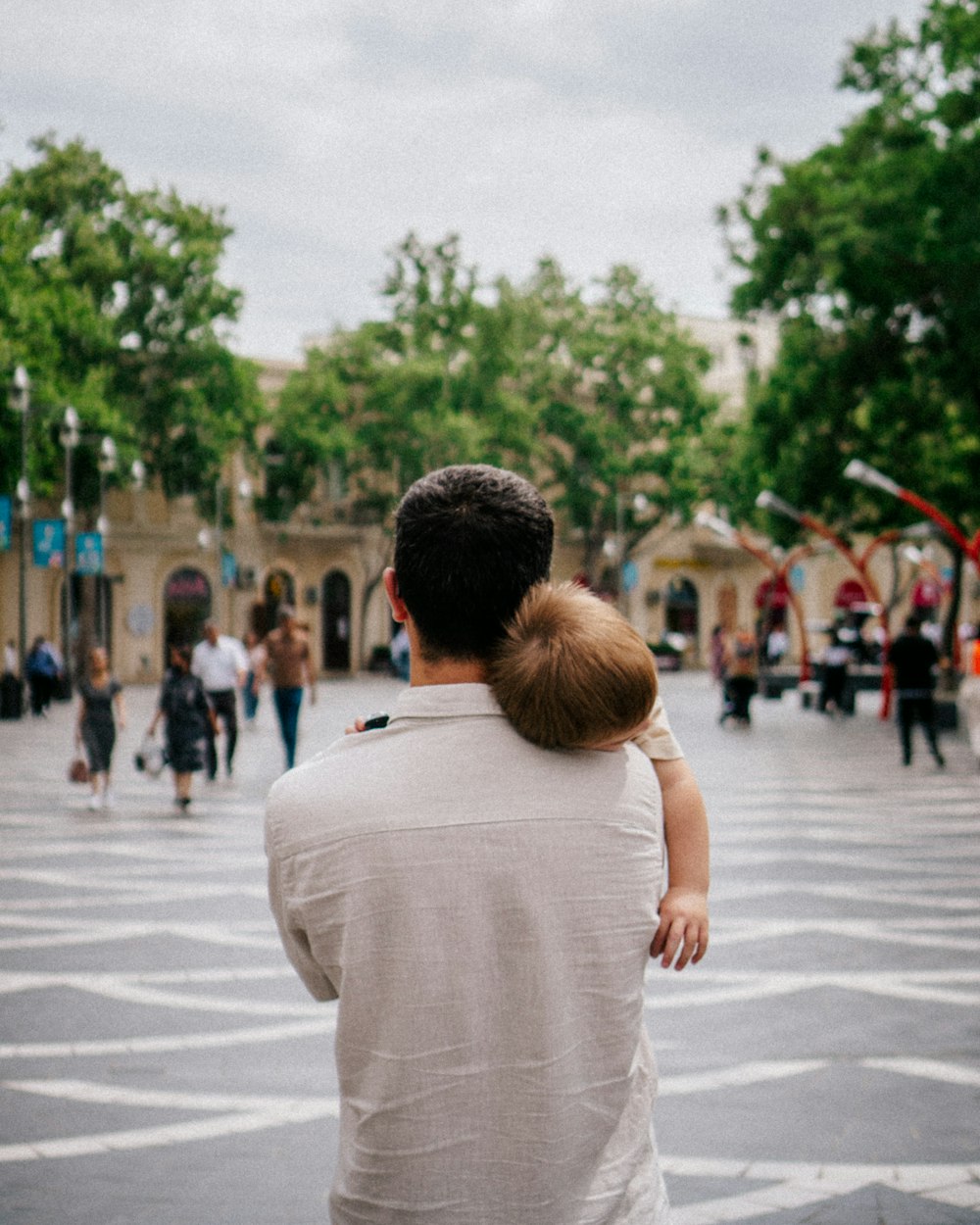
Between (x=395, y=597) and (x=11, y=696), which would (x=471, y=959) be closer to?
(x=395, y=597)

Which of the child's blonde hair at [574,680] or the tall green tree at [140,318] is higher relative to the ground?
the tall green tree at [140,318]

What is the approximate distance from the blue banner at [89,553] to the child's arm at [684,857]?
40958 millimetres

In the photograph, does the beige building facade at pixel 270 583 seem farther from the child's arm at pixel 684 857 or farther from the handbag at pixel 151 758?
the child's arm at pixel 684 857

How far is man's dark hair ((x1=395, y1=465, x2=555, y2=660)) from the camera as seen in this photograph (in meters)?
2.28

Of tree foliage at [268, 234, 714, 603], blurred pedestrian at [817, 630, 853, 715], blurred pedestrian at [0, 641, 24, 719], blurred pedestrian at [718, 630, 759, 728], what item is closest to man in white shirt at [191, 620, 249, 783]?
blurred pedestrian at [718, 630, 759, 728]

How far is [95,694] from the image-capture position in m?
15.7

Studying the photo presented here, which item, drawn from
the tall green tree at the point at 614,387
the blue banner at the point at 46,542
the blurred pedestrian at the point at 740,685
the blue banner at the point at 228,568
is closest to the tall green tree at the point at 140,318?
the blue banner at the point at 228,568

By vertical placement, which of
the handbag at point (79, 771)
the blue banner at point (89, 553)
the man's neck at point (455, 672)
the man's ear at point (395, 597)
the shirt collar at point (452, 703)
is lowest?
the handbag at point (79, 771)

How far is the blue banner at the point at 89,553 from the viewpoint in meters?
42.5

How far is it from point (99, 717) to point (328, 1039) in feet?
30.9

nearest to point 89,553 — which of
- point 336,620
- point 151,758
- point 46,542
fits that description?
point 46,542

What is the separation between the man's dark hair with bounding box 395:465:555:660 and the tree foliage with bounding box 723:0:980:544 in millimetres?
23944

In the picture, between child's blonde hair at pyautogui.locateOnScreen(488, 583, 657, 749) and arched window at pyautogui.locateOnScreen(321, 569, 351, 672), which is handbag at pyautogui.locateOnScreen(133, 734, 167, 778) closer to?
child's blonde hair at pyautogui.locateOnScreen(488, 583, 657, 749)

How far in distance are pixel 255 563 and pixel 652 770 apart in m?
58.3
